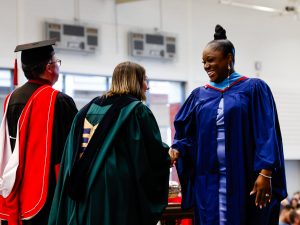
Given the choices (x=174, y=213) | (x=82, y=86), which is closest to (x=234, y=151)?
(x=174, y=213)

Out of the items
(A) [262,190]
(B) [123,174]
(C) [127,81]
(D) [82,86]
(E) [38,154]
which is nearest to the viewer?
(A) [262,190]

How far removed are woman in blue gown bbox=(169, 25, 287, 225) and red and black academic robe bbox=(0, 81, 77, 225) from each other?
2.47ft

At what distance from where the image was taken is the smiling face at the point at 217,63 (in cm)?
342

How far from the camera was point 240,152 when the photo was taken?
3.28 metres

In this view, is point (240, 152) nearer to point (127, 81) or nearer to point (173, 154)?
point (173, 154)

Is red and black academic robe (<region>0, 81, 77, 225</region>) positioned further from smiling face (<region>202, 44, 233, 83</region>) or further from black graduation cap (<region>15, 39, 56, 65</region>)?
smiling face (<region>202, 44, 233, 83</region>)

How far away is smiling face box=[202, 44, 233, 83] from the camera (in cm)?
342

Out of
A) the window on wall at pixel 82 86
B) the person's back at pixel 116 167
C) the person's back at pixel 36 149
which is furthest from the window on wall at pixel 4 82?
the person's back at pixel 116 167

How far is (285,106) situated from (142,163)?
37.8 ft

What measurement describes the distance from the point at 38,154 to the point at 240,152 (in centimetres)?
125

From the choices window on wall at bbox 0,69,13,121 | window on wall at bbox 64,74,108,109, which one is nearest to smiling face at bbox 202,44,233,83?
window on wall at bbox 0,69,13,121

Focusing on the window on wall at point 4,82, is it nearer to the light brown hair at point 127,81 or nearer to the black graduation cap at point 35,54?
the black graduation cap at point 35,54

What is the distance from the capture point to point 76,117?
3.45 m

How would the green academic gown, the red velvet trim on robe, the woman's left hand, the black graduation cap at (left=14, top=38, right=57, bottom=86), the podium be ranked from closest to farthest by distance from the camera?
1. the woman's left hand
2. the green academic gown
3. the red velvet trim on robe
4. the black graduation cap at (left=14, top=38, right=57, bottom=86)
5. the podium
